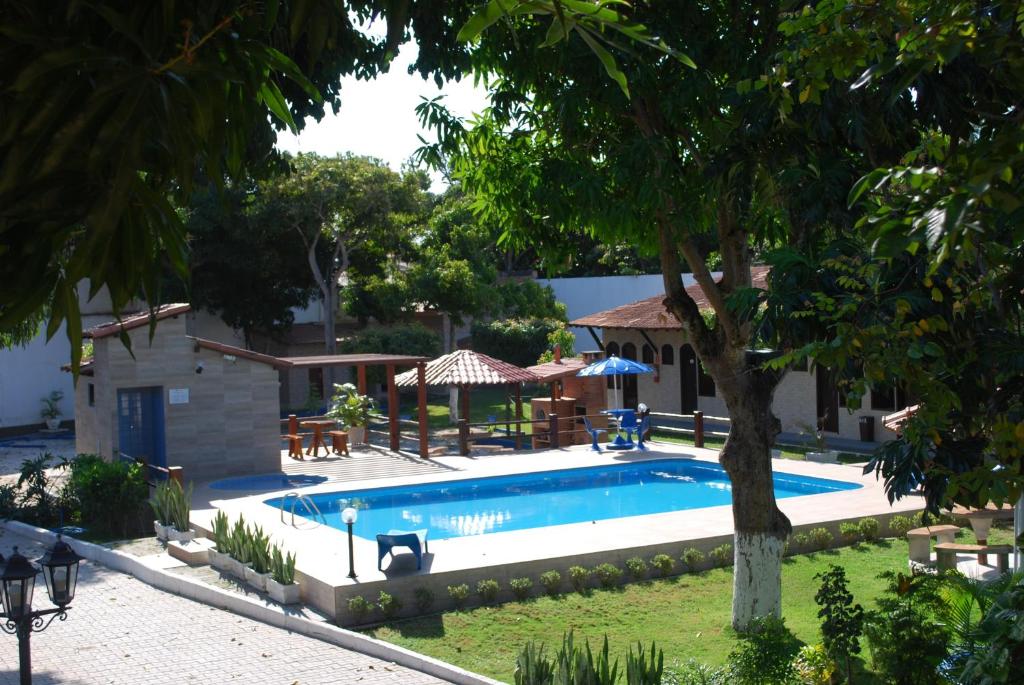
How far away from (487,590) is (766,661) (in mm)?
5503

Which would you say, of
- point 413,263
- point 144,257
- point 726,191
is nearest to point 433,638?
point 726,191

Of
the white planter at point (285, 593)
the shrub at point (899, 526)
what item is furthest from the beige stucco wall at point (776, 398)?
the white planter at point (285, 593)

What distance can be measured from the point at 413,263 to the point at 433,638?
31.2 metres

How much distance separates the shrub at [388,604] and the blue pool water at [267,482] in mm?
9558

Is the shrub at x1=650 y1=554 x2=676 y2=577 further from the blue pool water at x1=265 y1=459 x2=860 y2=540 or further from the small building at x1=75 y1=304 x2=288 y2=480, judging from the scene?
the small building at x1=75 y1=304 x2=288 y2=480

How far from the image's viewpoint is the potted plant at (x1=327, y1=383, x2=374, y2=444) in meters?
26.8

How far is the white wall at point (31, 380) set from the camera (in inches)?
1356

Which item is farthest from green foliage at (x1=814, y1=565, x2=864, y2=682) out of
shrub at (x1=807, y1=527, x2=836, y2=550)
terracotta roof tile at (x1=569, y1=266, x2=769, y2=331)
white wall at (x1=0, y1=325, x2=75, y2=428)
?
white wall at (x1=0, y1=325, x2=75, y2=428)

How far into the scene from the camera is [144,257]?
10.3 feet

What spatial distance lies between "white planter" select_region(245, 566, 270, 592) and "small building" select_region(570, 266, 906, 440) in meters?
15.1

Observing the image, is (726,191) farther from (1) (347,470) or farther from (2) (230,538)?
(1) (347,470)

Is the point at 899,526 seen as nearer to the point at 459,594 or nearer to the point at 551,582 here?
the point at 551,582

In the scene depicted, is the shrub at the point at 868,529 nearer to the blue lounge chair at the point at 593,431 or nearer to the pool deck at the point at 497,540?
the pool deck at the point at 497,540

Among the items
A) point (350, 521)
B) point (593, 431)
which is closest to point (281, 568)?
point (350, 521)
